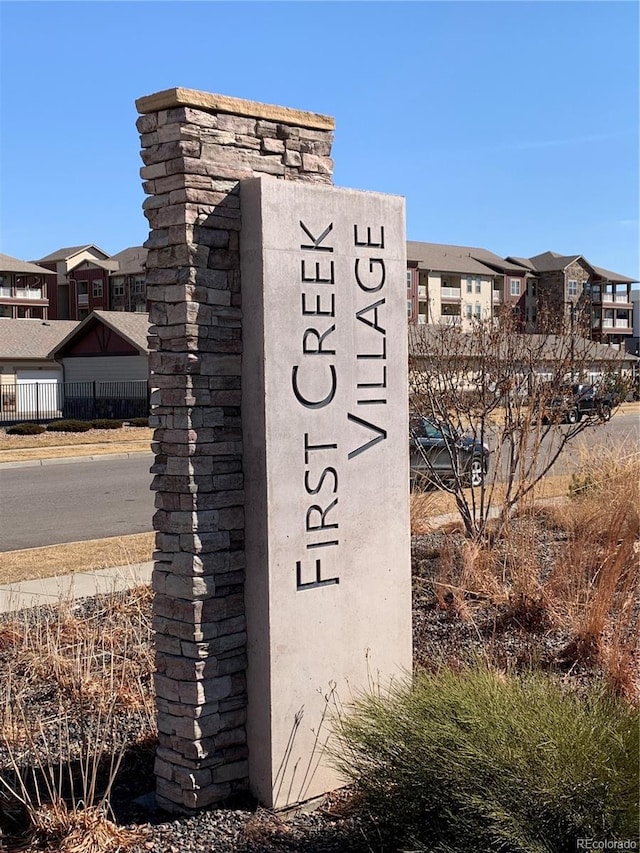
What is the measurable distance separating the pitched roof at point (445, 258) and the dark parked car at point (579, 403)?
58.6 m

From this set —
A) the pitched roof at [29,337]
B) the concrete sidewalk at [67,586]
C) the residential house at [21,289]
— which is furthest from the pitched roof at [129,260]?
the concrete sidewalk at [67,586]

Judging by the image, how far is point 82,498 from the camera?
15.7 metres

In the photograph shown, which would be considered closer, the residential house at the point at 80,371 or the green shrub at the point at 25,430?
the green shrub at the point at 25,430

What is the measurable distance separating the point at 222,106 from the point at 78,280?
73.5m

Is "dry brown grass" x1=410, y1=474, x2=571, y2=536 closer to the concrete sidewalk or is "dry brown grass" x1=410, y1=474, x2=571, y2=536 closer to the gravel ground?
the gravel ground

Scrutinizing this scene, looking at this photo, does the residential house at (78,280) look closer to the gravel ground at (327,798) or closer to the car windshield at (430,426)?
the car windshield at (430,426)

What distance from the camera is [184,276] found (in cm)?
451

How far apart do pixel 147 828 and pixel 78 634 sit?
9.06ft

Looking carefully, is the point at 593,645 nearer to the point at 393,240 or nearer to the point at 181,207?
the point at 393,240

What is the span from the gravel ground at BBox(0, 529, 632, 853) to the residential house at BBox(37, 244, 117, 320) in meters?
67.7

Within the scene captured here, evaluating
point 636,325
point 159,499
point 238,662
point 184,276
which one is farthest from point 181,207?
point 636,325

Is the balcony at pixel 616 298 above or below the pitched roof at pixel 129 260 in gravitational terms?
below

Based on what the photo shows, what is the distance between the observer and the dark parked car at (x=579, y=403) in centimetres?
1002

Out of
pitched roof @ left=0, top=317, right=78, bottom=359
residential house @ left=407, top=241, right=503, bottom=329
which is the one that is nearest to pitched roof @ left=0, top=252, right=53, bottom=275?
pitched roof @ left=0, top=317, right=78, bottom=359
